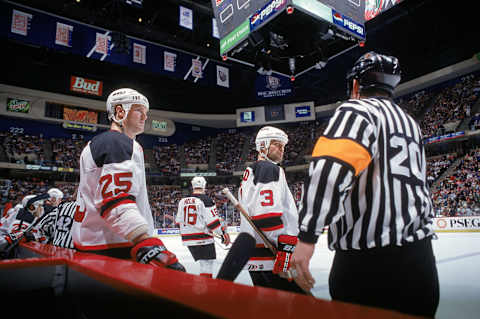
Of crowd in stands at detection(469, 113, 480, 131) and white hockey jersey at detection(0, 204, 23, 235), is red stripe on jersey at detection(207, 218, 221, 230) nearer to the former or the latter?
white hockey jersey at detection(0, 204, 23, 235)

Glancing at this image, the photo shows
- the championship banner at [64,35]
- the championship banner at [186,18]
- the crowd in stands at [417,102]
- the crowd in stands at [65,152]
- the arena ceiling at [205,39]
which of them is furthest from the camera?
the crowd in stands at [65,152]

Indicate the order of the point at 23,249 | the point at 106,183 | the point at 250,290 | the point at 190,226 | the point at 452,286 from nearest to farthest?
the point at 250,290, the point at 106,183, the point at 23,249, the point at 452,286, the point at 190,226

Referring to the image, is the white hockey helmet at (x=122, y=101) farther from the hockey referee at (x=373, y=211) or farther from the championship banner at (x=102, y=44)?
the championship banner at (x=102, y=44)

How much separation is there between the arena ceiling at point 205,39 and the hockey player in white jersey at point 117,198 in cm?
1334

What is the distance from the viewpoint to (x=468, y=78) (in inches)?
699

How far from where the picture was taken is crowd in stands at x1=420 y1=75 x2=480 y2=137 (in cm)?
1689

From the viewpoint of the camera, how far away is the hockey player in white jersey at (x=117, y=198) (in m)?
1.37

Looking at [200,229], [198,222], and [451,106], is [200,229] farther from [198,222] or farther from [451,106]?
[451,106]

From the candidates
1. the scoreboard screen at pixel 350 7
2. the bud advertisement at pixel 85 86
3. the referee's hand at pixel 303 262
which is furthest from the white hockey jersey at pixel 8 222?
the bud advertisement at pixel 85 86

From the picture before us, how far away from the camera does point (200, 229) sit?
4.83 meters

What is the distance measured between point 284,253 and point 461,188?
14716 mm

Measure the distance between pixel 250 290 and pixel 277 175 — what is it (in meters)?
1.89

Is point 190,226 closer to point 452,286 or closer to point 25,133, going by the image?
point 452,286

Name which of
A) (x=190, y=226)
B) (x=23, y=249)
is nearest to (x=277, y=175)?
(x=23, y=249)
